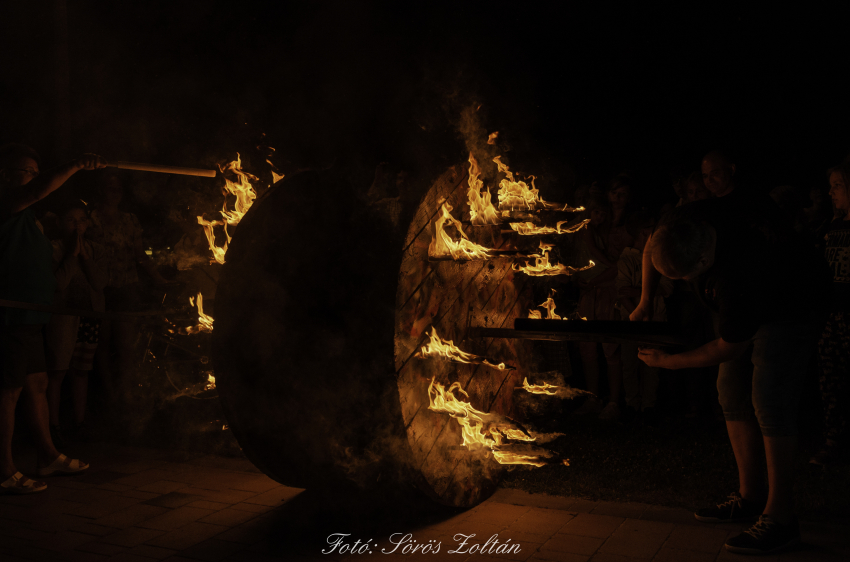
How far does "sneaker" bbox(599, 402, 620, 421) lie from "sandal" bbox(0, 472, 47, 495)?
457 centimetres

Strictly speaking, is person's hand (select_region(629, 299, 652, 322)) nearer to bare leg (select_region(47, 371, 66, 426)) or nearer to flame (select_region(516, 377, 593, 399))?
flame (select_region(516, 377, 593, 399))

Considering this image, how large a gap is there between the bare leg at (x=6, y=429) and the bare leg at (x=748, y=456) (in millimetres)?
4469

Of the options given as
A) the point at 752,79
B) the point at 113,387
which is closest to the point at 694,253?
the point at 113,387

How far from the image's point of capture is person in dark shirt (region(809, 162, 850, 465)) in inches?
187

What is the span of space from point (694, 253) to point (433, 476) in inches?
68.6

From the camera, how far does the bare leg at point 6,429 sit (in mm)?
4309

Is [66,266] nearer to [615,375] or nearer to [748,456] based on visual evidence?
[615,375]

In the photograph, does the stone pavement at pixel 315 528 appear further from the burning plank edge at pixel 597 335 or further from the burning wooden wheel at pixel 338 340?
the burning plank edge at pixel 597 335

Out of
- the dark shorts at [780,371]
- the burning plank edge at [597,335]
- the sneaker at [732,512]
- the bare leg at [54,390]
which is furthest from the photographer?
the bare leg at [54,390]

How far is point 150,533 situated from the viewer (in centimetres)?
362

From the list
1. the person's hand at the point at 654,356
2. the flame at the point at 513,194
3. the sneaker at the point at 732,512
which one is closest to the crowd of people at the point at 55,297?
the flame at the point at 513,194

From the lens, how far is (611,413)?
20.5ft

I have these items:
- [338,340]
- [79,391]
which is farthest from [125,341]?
[338,340]

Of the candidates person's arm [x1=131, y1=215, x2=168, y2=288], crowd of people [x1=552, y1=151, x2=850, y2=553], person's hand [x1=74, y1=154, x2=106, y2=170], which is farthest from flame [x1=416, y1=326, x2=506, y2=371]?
person's arm [x1=131, y1=215, x2=168, y2=288]
